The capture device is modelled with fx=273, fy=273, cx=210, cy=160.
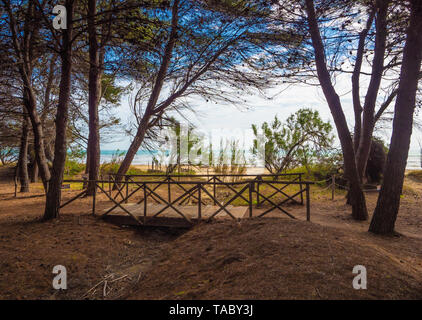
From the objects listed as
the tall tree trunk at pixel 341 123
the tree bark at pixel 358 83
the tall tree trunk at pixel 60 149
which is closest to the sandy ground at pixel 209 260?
the tall tree trunk at pixel 60 149

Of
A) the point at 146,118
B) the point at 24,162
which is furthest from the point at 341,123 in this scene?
the point at 24,162

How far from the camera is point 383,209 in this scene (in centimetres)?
558

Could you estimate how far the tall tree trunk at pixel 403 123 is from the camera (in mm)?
5277

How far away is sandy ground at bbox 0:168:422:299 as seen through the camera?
284 cm

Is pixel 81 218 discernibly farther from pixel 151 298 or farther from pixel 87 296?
pixel 151 298

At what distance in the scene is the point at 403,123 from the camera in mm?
5336

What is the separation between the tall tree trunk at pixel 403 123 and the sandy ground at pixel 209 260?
0.78 meters

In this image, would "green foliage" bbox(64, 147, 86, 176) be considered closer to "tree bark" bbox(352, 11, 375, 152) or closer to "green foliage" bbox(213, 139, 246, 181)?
"green foliage" bbox(213, 139, 246, 181)

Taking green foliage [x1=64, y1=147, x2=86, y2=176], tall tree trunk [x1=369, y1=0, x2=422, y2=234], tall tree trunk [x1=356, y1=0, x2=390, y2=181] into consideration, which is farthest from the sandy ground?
green foliage [x1=64, y1=147, x2=86, y2=176]

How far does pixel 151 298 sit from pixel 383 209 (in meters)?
4.91

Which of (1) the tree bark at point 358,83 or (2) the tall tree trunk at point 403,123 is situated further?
(1) the tree bark at point 358,83

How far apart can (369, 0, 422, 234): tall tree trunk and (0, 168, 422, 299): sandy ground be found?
2.55 feet

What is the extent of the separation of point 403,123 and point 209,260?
→ 180 inches

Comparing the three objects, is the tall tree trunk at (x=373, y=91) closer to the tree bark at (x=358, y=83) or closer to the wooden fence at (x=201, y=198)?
the tree bark at (x=358, y=83)
